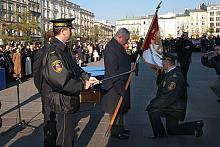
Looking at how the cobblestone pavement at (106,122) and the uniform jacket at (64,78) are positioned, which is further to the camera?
the cobblestone pavement at (106,122)

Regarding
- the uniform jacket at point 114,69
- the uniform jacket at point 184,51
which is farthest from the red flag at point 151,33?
the uniform jacket at point 184,51

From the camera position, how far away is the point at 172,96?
18.7 feet

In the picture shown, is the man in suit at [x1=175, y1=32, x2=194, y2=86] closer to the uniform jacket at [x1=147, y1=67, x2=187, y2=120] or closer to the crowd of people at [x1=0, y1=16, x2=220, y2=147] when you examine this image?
the crowd of people at [x1=0, y1=16, x2=220, y2=147]

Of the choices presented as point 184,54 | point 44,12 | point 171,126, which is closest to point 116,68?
point 171,126

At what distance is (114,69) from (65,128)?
1993 millimetres

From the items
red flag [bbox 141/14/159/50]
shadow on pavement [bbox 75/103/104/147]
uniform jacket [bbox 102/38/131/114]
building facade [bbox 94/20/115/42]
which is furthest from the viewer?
building facade [bbox 94/20/115/42]

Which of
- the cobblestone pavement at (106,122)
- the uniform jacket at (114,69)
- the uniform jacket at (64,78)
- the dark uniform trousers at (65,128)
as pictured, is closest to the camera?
the uniform jacket at (64,78)

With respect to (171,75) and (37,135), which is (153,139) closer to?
(171,75)

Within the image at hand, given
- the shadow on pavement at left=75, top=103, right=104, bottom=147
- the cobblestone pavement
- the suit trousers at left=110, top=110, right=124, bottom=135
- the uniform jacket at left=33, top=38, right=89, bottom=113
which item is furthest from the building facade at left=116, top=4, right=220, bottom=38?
the uniform jacket at left=33, top=38, right=89, bottom=113

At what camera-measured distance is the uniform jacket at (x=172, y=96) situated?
225 inches

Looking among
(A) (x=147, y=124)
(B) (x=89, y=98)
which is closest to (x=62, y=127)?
(A) (x=147, y=124)

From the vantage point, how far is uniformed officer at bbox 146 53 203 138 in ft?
18.8

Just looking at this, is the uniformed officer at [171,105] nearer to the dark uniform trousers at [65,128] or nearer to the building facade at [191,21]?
the dark uniform trousers at [65,128]

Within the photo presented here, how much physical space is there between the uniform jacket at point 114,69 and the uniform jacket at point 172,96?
586 millimetres
